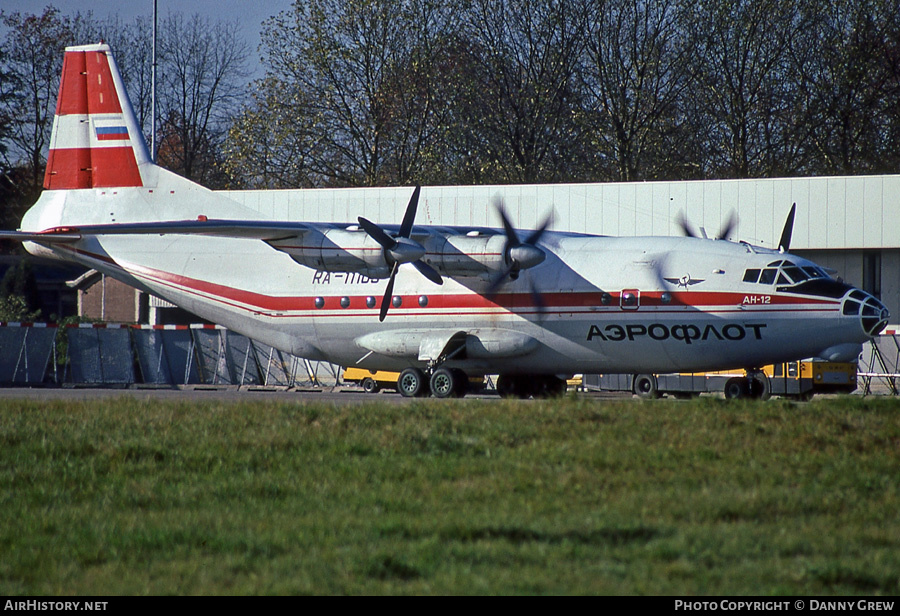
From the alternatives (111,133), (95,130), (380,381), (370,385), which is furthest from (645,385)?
(95,130)

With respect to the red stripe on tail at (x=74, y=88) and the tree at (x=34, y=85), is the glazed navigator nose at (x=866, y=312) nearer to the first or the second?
the red stripe on tail at (x=74, y=88)

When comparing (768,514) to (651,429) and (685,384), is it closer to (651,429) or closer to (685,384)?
(651,429)

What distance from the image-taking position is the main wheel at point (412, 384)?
23406mm

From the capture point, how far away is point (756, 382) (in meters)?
20.8

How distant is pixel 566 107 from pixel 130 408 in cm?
3710

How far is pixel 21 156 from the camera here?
6250 centimetres

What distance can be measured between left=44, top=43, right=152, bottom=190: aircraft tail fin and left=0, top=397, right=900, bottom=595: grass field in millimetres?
12798

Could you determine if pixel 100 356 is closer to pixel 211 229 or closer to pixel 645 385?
pixel 211 229

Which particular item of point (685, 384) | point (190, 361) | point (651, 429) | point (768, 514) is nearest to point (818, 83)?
point (685, 384)

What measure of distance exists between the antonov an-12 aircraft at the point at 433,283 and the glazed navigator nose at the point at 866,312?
3 centimetres

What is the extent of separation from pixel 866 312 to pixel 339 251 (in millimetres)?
11357

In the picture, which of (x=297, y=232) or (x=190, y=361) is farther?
(x=190, y=361)

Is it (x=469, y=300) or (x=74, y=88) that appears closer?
(x=469, y=300)

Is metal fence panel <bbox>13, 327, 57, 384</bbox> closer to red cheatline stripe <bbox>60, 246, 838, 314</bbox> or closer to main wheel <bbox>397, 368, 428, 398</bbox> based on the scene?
red cheatline stripe <bbox>60, 246, 838, 314</bbox>
